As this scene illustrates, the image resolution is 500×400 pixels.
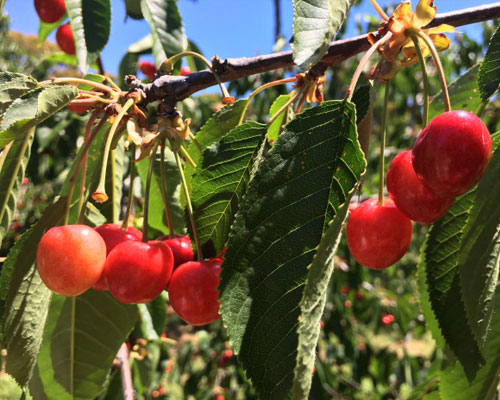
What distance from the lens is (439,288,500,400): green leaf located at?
0.90m

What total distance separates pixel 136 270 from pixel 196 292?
0.11 m

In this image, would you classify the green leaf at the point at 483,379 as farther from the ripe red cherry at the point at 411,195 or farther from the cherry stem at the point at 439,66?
the cherry stem at the point at 439,66

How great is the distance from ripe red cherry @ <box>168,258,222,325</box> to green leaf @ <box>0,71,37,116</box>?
43 cm

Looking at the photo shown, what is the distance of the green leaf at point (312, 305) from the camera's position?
1.80 feet

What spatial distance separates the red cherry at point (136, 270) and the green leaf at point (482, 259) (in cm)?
50

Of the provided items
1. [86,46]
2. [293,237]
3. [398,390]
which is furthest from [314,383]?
[293,237]

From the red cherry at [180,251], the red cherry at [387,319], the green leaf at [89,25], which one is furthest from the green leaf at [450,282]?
the red cherry at [387,319]

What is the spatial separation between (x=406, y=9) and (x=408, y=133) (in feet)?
14.2

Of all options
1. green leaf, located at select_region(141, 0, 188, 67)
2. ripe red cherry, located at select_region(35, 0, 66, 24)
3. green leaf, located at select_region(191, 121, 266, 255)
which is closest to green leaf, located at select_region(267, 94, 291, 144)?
green leaf, located at select_region(191, 121, 266, 255)

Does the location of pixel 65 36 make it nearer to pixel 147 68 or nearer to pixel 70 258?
pixel 147 68

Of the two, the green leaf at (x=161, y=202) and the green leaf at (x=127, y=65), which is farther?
the green leaf at (x=127, y=65)

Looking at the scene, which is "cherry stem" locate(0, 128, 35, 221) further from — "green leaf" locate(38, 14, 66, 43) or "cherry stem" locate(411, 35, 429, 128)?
"green leaf" locate(38, 14, 66, 43)

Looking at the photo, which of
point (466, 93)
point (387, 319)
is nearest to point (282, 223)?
point (466, 93)

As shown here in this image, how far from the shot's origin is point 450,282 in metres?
0.80
